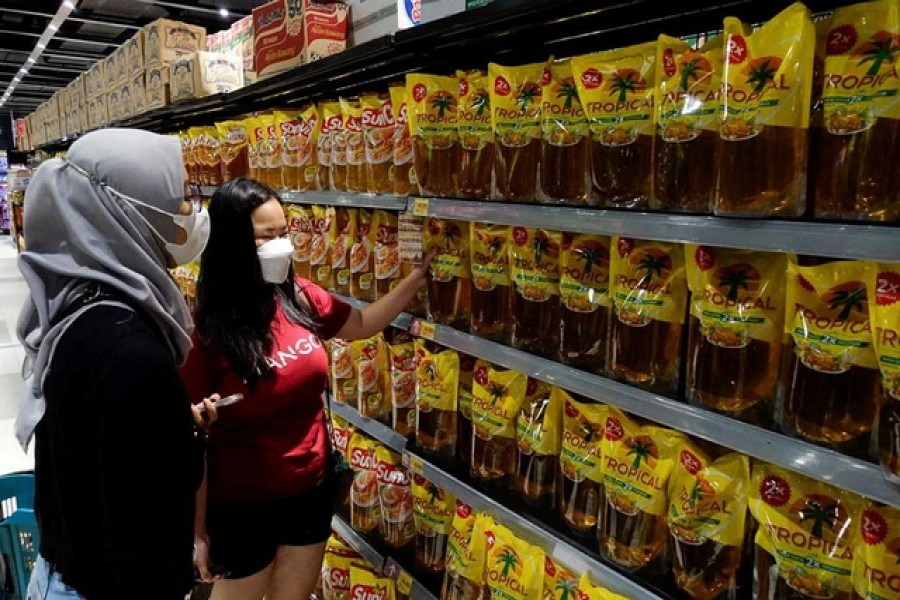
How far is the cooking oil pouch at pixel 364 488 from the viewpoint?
2365 millimetres

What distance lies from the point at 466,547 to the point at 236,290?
101 cm

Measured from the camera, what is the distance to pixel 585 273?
1553mm

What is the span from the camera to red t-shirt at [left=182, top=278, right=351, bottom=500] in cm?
199

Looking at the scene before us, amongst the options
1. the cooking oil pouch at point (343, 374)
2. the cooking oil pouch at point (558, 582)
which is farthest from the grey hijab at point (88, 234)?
the cooking oil pouch at point (343, 374)

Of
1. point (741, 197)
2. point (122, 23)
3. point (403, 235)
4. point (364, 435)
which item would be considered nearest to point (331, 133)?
point (403, 235)

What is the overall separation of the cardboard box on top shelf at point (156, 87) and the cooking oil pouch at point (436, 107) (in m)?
2.81

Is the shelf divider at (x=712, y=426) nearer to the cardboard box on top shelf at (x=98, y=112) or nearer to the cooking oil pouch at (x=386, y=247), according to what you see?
the cooking oil pouch at (x=386, y=247)

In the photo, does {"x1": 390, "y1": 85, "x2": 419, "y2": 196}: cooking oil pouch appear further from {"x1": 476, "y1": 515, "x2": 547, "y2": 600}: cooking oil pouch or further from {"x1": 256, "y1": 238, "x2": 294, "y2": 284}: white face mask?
{"x1": 476, "y1": 515, "x2": 547, "y2": 600}: cooking oil pouch

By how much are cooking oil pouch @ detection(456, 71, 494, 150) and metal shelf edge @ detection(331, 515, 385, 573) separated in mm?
1431

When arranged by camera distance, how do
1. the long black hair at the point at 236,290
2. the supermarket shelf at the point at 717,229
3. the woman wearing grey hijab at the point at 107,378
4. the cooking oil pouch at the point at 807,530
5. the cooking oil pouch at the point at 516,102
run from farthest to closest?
1. the long black hair at the point at 236,290
2. the cooking oil pouch at the point at 516,102
3. the woman wearing grey hijab at the point at 107,378
4. the cooking oil pouch at the point at 807,530
5. the supermarket shelf at the point at 717,229

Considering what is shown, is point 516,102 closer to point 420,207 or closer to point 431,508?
point 420,207

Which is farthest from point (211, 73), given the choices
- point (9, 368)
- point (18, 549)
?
point (9, 368)

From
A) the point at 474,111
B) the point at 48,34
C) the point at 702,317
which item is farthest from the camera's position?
the point at 48,34

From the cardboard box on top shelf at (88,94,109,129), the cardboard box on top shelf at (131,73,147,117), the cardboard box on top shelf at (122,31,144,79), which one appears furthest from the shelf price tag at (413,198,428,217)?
the cardboard box on top shelf at (88,94,109,129)
